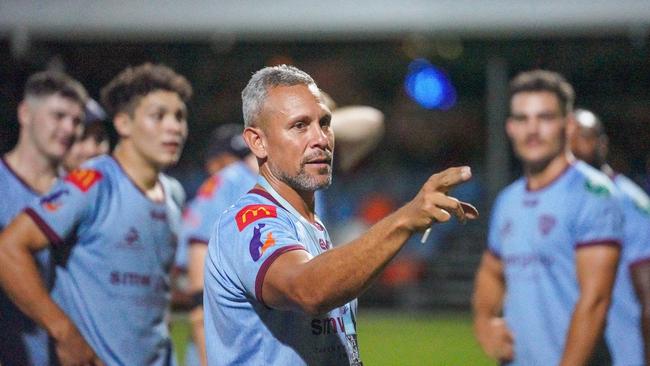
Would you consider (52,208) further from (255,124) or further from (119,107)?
(255,124)

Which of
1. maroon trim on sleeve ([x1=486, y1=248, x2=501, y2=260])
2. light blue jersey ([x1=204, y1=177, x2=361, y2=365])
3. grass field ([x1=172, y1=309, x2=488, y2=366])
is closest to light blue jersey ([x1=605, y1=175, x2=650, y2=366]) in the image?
maroon trim on sleeve ([x1=486, y1=248, x2=501, y2=260])

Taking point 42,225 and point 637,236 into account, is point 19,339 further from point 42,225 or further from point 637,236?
point 637,236

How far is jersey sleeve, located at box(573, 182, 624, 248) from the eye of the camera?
561 cm

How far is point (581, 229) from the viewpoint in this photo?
5.68 m

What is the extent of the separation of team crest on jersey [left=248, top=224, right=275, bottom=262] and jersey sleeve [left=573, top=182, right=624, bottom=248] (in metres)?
2.66

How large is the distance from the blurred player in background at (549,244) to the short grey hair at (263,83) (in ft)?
7.73

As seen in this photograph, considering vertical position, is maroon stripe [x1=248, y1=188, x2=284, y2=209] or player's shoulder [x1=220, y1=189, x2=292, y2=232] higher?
maroon stripe [x1=248, y1=188, x2=284, y2=209]

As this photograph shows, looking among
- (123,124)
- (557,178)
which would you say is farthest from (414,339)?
(123,124)

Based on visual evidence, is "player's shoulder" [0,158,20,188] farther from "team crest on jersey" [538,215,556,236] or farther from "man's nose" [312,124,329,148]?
"team crest on jersey" [538,215,556,236]

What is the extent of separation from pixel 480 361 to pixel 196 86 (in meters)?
11.0

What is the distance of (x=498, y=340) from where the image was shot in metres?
6.02

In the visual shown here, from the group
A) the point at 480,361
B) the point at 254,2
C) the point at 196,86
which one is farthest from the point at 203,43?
the point at 480,361

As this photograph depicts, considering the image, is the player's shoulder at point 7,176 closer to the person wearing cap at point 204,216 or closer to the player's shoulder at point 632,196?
the person wearing cap at point 204,216

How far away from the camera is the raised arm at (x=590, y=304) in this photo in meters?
5.46
